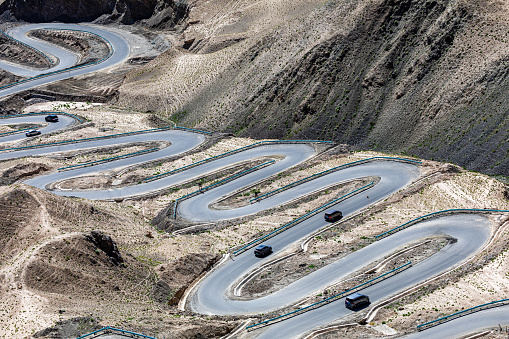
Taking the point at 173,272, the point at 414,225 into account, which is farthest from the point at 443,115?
the point at 173,272

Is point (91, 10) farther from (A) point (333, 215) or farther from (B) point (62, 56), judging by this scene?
(A) point (333, 215)

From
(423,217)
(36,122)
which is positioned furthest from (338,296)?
(36,122)

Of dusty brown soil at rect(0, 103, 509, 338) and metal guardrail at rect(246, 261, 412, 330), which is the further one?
metal guardrail at rect(246, 261, 412, 330)

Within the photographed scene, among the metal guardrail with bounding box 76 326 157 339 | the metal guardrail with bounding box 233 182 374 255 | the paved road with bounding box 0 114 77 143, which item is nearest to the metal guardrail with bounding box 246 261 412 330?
the metal guardrail with bounding box 76 326 157 339

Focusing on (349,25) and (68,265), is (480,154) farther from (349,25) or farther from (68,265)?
(68,265)

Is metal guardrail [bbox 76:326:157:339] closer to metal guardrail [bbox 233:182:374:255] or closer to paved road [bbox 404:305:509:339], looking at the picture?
paved road [bbox 404:305:509:339]

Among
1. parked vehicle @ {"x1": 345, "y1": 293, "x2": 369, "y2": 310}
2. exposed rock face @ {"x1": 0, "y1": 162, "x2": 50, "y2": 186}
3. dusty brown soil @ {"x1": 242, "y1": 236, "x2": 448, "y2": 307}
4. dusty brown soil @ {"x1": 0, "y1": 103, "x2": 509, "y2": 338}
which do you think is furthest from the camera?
exposed rock face @ {"x1": 0, "y1": 162, "x2": 50, "y2": 186}

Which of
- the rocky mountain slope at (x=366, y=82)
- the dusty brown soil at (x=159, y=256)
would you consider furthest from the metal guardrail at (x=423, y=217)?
the rocky mountain slope at (x=366, y=82)
